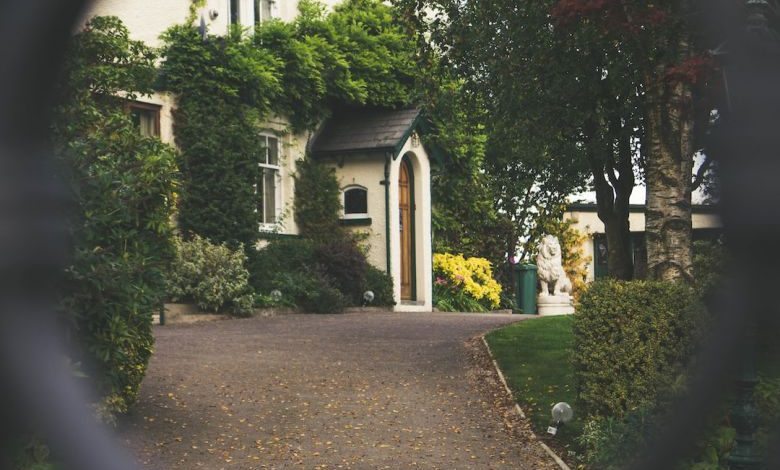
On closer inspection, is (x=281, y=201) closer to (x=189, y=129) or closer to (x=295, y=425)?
(x=189, y=129)

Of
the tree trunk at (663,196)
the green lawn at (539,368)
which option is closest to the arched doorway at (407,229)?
the green lawn at (539,368)

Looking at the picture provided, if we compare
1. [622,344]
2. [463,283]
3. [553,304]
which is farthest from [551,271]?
[622,344]

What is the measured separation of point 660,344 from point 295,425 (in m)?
3.19

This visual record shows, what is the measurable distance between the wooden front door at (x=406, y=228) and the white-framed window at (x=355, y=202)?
1011 millimetres

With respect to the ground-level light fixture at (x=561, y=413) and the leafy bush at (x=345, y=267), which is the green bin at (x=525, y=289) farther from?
the ground-level light fixture at (x=561, y=413)

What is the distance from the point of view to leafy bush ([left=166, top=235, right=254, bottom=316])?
14820 millimetres

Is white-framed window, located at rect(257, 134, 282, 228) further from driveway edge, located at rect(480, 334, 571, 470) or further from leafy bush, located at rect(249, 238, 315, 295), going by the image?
driveway edge, located at rect(480, 334, 571, 470)

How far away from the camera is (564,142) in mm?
12211

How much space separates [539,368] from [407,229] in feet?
37.1

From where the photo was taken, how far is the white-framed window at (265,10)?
19188mm

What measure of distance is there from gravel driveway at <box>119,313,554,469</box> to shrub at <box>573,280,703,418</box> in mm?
742

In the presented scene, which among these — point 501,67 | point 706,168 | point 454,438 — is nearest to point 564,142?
point 501,67

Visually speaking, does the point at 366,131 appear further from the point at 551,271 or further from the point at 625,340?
the point at 625,340

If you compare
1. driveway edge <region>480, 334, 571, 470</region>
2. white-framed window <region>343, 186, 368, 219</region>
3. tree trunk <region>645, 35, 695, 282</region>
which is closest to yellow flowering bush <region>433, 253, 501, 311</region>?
white-framed window <region>343, 186, 368, 219</region>
